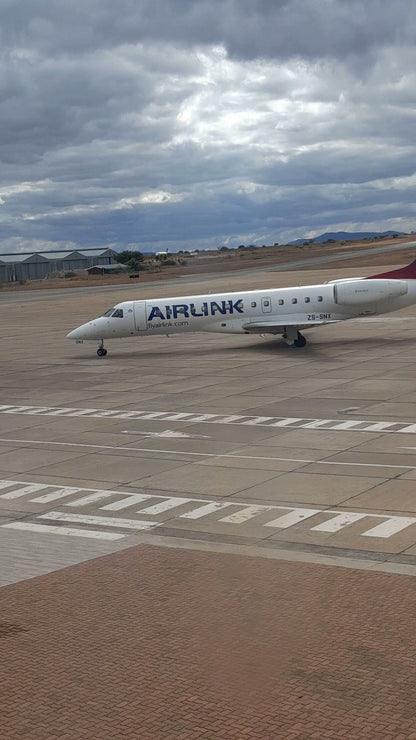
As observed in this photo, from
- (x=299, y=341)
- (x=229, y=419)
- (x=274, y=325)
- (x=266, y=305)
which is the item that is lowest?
(x=229, y=419)

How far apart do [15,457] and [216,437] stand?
6.21 meters

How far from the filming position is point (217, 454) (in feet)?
93.7

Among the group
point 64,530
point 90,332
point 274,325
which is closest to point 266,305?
point 274,325

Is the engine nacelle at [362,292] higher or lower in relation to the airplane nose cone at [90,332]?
higher

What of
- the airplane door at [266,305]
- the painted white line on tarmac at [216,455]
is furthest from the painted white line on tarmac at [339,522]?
the airplane door at [266,305]

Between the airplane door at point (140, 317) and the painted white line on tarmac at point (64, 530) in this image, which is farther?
the airplane door at point (140, 317)

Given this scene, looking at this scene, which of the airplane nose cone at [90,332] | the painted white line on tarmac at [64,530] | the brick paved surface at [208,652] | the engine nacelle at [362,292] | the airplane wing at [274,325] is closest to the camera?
the brick paved surface at [208,652]

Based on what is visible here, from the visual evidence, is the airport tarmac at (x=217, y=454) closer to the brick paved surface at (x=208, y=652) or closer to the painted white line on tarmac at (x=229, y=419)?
the painted white line on tarmac at (x=229, y=419)

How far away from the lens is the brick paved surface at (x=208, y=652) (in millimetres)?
11766

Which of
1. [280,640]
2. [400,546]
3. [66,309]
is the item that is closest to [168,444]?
[400,546]

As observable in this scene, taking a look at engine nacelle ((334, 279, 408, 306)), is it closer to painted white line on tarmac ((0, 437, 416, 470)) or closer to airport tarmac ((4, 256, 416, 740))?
airport tarmac ((4, 256, 416, 740))

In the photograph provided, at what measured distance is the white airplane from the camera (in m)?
53.5

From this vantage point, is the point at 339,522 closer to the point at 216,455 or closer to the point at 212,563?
the point at 212,563

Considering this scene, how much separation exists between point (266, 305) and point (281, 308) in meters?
0.82
